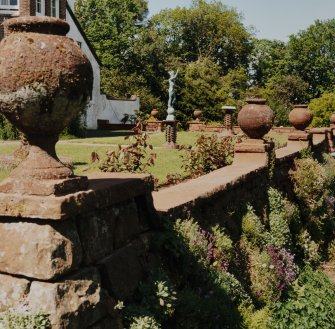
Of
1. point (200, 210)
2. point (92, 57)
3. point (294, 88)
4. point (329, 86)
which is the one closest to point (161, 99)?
point (92, 57)

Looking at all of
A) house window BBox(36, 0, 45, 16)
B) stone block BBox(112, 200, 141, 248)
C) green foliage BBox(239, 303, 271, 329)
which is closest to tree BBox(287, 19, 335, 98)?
house window BBox(36, 0, 45, 16)

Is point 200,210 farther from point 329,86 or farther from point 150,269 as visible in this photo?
point 329,86

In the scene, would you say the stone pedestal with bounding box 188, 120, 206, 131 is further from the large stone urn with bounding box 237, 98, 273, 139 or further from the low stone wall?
the large stone urn with bounding box 237, 98, 273, 139

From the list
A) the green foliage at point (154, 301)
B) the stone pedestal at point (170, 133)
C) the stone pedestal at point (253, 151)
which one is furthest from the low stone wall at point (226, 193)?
the stone pedestal at point (170, 133)

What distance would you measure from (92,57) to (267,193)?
86.7 ft

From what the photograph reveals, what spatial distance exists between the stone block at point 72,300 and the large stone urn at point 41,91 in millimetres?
544

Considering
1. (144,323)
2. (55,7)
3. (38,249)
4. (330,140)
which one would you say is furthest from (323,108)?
(38,249)

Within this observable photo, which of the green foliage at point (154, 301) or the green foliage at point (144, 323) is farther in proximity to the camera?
the green foliage at point (154, 301)

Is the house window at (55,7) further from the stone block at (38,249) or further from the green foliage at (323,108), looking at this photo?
the stone block at (38,249)

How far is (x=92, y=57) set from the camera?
32312 millimetres

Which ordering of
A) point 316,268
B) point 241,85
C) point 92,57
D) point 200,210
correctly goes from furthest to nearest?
point 241,85
point 92,57
point 316,268
point 200,210

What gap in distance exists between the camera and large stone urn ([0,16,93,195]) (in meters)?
2.92

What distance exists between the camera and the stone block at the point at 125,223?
3586mm

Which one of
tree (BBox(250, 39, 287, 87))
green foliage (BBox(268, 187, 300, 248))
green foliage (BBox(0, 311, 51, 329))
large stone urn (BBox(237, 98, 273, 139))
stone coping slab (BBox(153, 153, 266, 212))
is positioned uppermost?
tree (BBox(250, 39, 287, 87))
